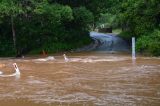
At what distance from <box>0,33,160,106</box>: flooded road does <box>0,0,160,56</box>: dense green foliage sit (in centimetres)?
820

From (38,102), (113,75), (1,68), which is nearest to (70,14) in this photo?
(1,68)

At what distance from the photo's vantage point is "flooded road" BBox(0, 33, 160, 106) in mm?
14461

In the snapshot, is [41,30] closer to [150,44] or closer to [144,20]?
[144,20]

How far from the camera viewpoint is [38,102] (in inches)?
568

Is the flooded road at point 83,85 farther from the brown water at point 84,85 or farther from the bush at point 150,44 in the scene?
the bush at point 150,44

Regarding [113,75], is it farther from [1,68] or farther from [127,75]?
[1,68]

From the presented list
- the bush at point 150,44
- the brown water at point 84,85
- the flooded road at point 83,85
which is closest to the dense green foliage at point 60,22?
the bush at point 150,44

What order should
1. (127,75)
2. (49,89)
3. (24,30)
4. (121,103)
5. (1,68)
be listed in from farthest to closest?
(24,30) → (1,68) → (127,75) → (49,89) → (121,103)

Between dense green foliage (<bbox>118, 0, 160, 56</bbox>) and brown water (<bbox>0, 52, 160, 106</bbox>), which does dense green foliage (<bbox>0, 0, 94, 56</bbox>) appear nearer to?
dense green foliage (<bbox>118, 0, 160, 56</bbox>)

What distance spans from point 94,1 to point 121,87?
93.4 ft

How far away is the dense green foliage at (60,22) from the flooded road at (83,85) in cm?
820

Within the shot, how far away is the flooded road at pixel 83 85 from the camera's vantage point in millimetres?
14461

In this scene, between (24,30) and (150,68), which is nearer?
(150,68)

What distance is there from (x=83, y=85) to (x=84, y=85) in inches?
1.9
